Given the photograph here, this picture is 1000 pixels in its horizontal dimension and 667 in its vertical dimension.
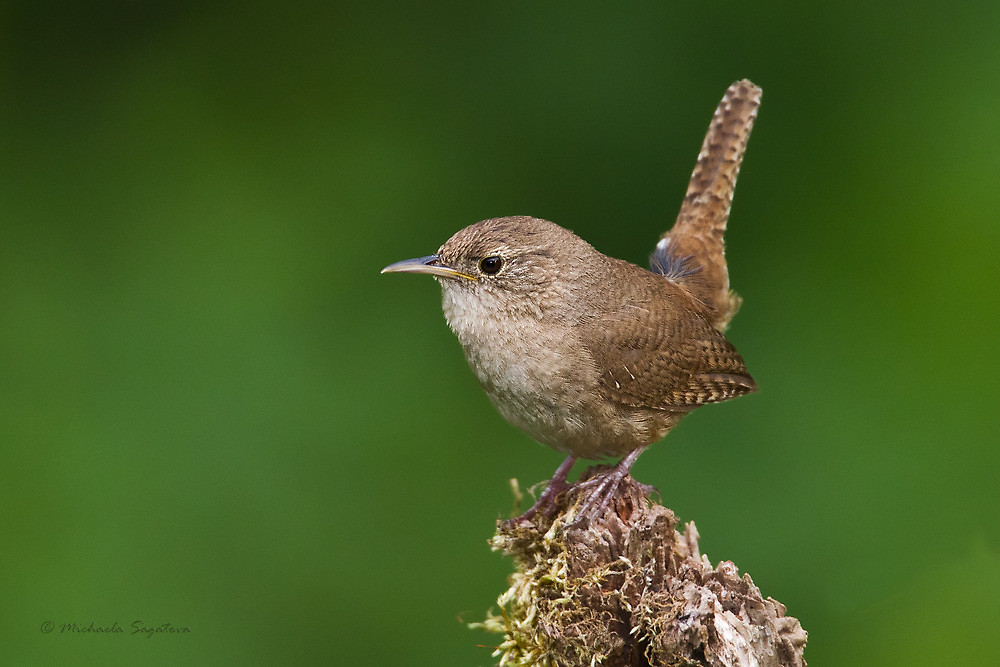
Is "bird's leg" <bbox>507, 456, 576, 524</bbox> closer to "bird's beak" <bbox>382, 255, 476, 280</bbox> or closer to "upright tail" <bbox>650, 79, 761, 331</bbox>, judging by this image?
"bird's beak" <bbox>382, 255, 476, 280</bbox>

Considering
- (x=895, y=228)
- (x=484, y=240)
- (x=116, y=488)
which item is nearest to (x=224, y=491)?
(x=116, y=488)

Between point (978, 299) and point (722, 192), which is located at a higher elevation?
point (722, 192)

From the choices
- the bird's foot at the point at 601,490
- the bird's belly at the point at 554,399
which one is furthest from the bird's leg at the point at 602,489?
the bird's belly at the point at 554,399

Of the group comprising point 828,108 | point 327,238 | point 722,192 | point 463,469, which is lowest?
point 463,469

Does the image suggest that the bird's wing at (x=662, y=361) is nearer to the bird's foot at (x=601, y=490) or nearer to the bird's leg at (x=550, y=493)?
the bird's foot at (x=601, y=490)

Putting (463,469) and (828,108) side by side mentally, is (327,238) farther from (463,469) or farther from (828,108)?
(828,108)

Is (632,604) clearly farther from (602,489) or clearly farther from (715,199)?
(715,199)
